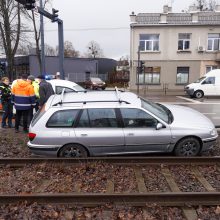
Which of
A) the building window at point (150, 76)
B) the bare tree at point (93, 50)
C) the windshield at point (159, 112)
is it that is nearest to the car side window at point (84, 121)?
the windshield at point (159, 112)

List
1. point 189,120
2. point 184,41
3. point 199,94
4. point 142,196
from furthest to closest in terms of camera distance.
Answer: point 184,41
point 199,94
point 189,120
point 142,196

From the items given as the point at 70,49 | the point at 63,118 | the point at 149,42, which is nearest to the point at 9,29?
the point at 149,42

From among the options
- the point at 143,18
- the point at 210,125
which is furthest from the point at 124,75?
the point at 210,125

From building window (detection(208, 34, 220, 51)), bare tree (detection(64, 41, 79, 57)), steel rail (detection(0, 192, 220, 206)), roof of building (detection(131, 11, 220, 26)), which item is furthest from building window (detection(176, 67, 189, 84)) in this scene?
bare tree (detection(64, 41, 79, 57))

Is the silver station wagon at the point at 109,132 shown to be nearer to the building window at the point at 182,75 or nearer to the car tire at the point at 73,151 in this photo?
the car tire at the point at 73,151

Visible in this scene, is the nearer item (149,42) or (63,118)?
(63,118)

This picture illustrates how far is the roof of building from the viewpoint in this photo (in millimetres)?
28953

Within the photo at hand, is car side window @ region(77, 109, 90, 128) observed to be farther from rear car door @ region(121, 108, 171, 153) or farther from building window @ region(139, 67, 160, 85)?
building window @ region(139, 67, 160, 85)

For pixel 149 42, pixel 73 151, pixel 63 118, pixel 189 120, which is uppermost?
pixel 149 42

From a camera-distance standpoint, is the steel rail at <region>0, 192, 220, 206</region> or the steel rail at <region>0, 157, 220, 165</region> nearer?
the steel rail at <region>0, 192, 220, 206</region>

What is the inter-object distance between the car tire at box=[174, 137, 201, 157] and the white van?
16.8m

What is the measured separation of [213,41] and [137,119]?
2636cm

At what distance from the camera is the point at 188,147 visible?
6.33 m

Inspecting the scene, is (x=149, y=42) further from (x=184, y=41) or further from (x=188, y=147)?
(x=188, y=147)
